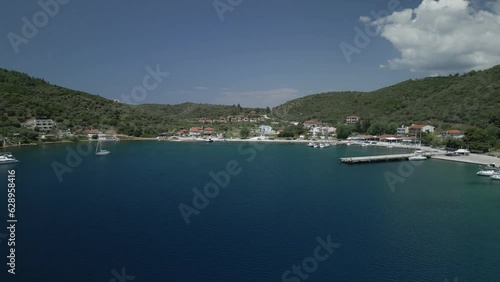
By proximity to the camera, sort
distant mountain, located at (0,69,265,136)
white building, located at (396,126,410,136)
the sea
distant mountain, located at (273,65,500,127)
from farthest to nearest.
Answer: distant mountain, located at (0,69,265,136) < white building, located at (396,126,410,136) < distant mountain, located at (273,65,500,127) < the sea

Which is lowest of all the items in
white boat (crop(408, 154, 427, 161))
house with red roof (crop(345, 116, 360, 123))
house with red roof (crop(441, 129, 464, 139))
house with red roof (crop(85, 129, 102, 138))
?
white boat (crop(408, 154, 427, 161))

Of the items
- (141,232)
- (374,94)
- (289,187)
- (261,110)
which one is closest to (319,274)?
(141,232)

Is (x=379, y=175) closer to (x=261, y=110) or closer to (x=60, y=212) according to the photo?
(x=60, y=212)

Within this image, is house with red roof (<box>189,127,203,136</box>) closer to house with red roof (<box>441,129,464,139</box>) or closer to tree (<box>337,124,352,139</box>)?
tree (<box>337,124,352,139</box>)

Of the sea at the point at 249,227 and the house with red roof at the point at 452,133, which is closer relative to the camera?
the sea at the point at 249,227

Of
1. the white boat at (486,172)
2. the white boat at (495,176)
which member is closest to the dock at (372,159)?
the white boat at (486,172)

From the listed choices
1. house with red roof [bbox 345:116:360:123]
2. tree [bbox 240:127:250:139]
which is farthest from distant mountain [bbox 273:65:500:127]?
tree [bbox 240:127:250:139]

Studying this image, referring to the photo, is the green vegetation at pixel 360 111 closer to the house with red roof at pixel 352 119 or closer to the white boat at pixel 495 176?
the house with red roof at pixel 352 119

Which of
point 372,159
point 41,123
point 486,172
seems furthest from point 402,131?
point 41,123
